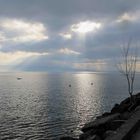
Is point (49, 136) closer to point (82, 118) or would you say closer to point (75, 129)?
point (75, 129)

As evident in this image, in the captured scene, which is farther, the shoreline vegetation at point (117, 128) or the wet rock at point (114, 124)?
the wet rock at point (114, 124)

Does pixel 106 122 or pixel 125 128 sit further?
pixel 106 122

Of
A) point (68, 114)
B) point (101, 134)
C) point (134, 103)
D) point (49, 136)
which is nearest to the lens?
point (101, 134)

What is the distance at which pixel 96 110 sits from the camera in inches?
2709

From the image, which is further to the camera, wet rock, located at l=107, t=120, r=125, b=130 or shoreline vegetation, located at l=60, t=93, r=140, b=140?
wet rock, located at l=107, t=120, r=125, b=130

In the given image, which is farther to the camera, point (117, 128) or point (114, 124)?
point (114, 124)

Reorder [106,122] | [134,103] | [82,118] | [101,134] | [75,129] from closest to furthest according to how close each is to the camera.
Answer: [101,134] < [106,122] < [134,103] < [75,129] < [82,118]

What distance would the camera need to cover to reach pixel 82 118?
57.2m

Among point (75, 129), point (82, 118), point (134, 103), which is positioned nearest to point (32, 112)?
point (82, 118)

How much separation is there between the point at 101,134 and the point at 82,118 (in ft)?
92.0

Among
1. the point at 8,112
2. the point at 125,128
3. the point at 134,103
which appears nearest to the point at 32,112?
the point at 8,112

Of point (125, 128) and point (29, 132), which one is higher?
point (125, 128)

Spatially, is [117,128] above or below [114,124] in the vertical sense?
above

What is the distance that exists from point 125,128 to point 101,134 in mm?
6459
